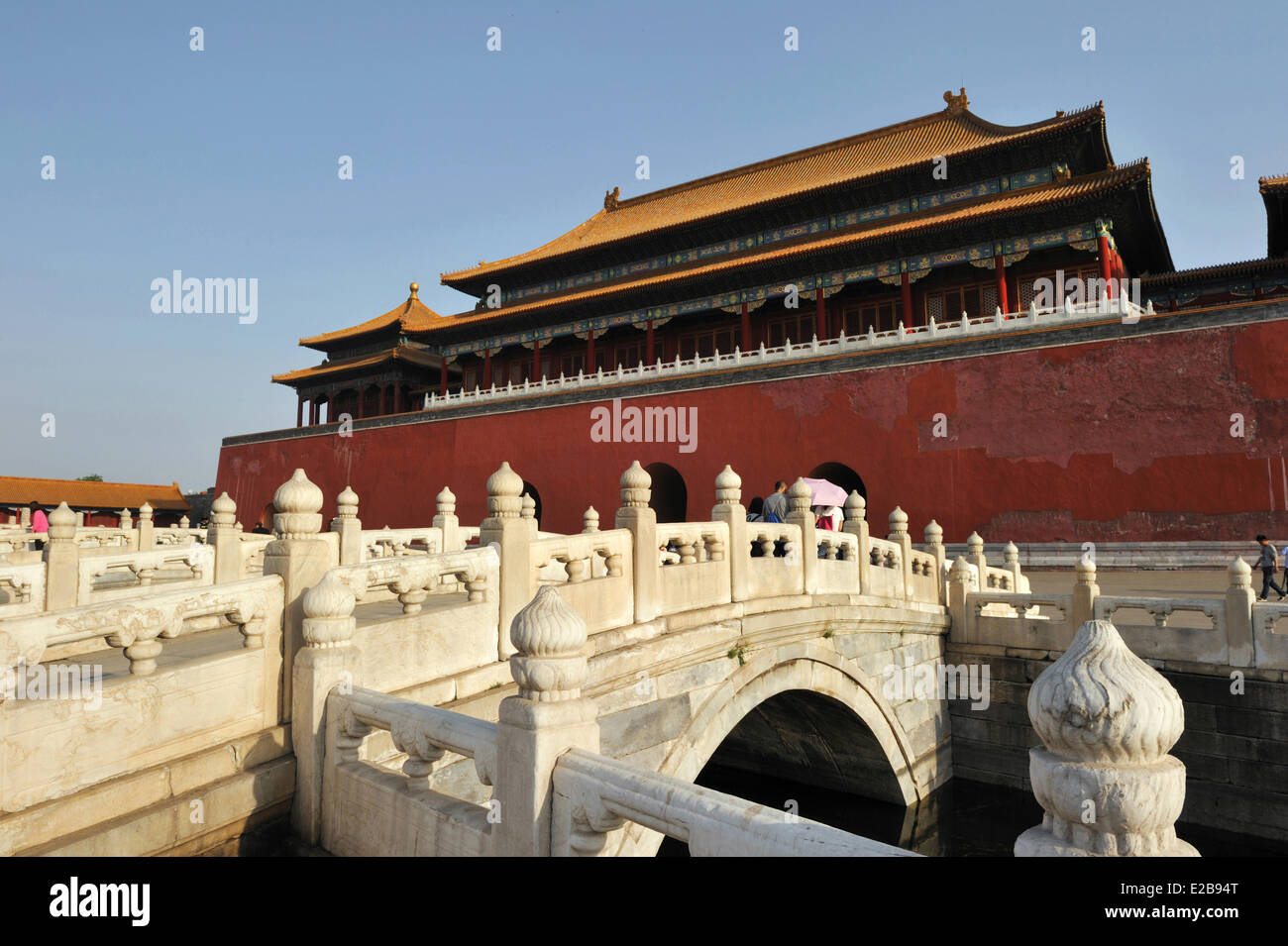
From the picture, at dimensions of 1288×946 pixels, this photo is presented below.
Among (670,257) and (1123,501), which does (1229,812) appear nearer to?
(1123,501)

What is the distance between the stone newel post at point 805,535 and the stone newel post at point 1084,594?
350 cm

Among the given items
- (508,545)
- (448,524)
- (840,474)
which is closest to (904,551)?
(508,545)

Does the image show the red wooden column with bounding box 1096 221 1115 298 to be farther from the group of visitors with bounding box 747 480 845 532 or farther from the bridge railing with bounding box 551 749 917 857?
the bridge railing with bounding box 551 749 917 857

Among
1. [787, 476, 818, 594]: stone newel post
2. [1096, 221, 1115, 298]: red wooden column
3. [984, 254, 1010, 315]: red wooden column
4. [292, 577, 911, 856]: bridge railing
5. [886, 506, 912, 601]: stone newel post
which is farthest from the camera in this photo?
[984, 254, 1010, 315]: red wooden column

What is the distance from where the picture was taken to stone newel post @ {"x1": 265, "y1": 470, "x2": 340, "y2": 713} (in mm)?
3592

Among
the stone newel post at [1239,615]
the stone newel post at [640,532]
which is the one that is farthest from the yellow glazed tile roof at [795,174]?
A: the stone newel post at [640,532]

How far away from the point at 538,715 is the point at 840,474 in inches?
597

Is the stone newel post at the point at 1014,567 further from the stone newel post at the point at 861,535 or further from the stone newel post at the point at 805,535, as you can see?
the stone newel post at the point at 805,535

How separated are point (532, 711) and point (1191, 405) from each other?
1389 cm

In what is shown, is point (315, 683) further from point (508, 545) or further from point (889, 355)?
point (889, 355)

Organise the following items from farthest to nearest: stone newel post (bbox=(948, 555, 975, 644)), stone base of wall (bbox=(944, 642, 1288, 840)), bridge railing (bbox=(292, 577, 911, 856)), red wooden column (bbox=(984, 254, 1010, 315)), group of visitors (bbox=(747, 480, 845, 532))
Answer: red wooden column (bbox=(984, 254, 1010, 315)) → stone newel post (bbox=(948, 555, 975, 644)) → group of visitors (bbox=(747, 480, 845, 532)) → stone base of wall (bbox=(944, 642, 1288, 840)) → bridge railing (bbox=(292, 577, 911, 856))

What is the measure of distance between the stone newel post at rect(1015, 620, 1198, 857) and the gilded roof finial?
21495mm

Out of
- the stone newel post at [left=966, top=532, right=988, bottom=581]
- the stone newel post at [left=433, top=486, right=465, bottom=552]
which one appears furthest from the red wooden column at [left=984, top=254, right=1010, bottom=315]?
the stone newel post at [left=433, top=486, right=465, bottom=552]
